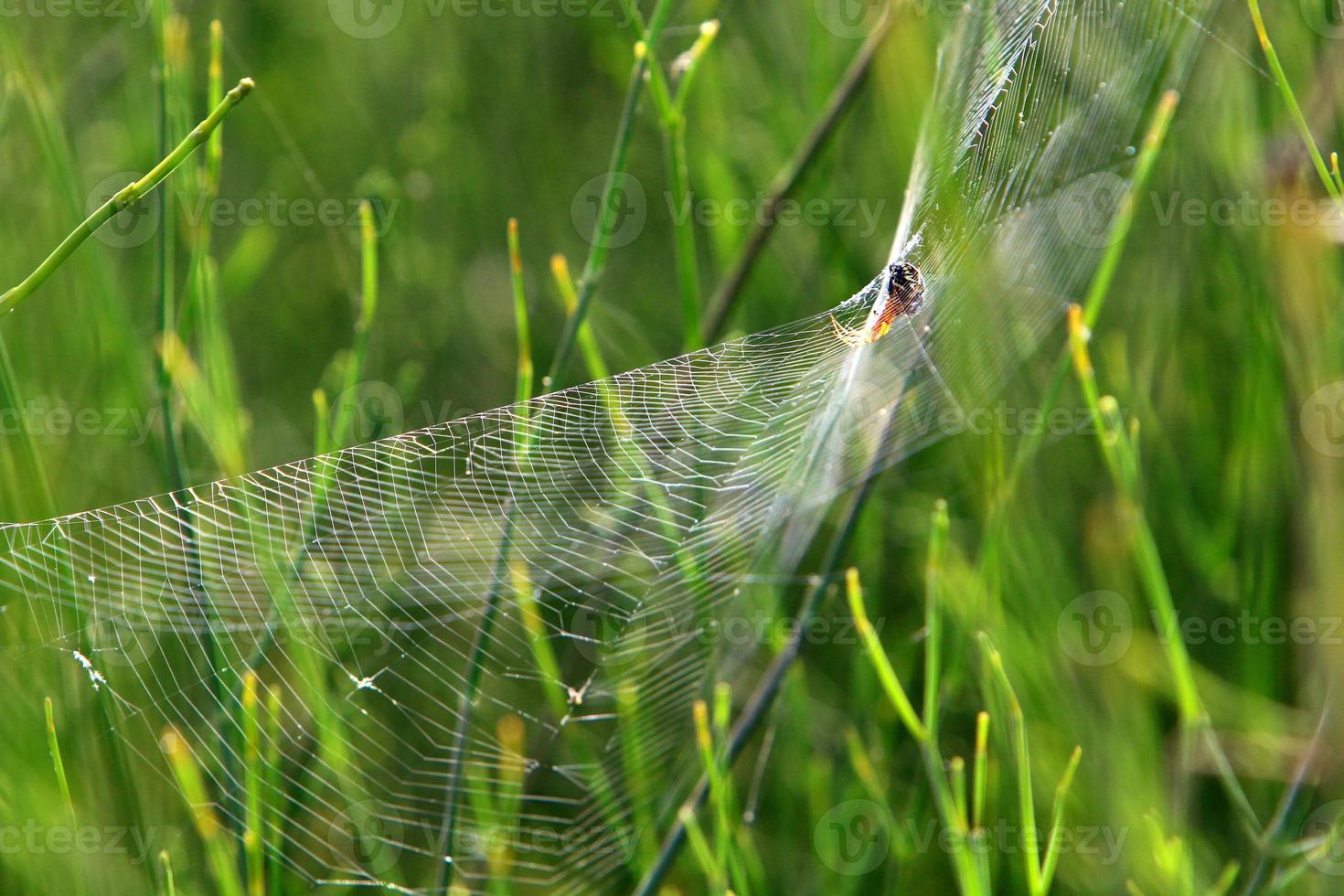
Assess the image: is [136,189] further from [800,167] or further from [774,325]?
[774,325]

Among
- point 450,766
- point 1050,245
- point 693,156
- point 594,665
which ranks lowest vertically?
point 450,766

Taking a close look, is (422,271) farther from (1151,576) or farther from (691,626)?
(1151,576)

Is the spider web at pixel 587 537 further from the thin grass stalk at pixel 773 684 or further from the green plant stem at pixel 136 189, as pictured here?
the green plant stem at pixel 136 189

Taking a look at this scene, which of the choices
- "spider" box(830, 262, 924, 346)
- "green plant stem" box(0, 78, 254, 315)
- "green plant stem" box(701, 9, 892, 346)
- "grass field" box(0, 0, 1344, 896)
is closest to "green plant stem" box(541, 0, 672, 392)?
"grass field" box(0, 0, 1344, 896)

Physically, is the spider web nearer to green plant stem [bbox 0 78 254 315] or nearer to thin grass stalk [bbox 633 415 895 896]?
thin grass stalk [bbox 633 415 895 896]

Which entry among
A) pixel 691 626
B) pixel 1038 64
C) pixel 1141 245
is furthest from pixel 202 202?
pixel 1141 245

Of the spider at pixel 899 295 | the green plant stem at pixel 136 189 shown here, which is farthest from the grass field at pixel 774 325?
the green plant stem at pixel 136 189
